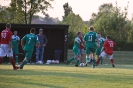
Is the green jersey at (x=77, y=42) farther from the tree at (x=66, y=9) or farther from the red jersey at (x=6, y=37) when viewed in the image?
the tree at (x=66, y=9)

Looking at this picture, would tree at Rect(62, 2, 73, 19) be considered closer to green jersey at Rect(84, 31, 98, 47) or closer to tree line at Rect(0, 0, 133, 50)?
tree line at Rect(0, 0, 133, 50)

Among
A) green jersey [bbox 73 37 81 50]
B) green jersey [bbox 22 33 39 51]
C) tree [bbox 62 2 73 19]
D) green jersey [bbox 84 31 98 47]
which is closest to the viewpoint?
green jersey [bbox 22 33 39 51]

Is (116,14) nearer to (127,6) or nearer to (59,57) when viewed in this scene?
(127,6)

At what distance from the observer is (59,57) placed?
32375mm

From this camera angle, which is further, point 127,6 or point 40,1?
point 127,6

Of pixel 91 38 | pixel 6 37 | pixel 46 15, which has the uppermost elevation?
pixel 46 15

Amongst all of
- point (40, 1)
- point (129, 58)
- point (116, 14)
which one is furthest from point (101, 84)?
point (116, 14)

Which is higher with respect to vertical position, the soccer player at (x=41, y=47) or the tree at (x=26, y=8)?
the tree at (x=26, y=8)

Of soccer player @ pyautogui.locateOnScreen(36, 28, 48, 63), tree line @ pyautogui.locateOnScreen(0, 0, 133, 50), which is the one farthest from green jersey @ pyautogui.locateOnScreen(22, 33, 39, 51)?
tree line @ pyautogui.locateOnScreen(0, 0, 133, 50)

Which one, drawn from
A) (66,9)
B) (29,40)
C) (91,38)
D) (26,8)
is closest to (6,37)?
(29,40)

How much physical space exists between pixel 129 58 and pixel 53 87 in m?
29.8

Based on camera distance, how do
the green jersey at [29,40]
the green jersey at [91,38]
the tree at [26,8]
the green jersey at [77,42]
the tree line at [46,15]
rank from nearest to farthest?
the green jersey at [29,40] < the green jersey at [91,38] < the green jersey at [77,42] < the tree line at [46,15] < the tree at [26,8]

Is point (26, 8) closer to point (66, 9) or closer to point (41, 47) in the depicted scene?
point (41, 47)

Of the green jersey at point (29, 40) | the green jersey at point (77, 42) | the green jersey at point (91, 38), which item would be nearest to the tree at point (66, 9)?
the green jersey at point (77, 42)
